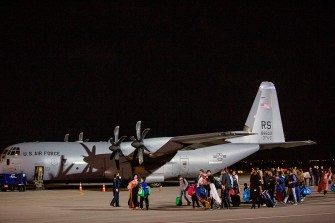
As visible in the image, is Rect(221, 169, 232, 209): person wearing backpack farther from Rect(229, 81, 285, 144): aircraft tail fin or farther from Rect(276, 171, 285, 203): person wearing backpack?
Rect(229, 81, 285, 144): aircraft tail fin

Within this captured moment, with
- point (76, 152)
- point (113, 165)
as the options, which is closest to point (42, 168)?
point (76, 152)

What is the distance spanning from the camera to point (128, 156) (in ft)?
117

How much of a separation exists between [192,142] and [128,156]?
4.57 metres

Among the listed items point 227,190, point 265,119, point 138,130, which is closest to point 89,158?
point 138,130

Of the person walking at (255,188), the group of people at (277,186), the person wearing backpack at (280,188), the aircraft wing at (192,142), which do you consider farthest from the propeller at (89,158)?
the person walking at (255,188)

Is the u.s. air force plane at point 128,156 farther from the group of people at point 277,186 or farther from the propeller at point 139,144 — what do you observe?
the group of people at point 277,186

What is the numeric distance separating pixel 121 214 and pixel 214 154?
71.5ft

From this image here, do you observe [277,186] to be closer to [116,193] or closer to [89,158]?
[116,193]

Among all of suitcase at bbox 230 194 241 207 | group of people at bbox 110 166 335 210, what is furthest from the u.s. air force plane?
suitcase at bbox 230 194 241 207

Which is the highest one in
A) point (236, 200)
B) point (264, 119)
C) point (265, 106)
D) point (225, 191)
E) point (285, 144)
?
point (265, 106)

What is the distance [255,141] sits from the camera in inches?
1619

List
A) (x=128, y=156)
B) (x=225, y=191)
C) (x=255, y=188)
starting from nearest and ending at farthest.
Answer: (x=255, y=188), (x=225, y=191), (x=128, y=156)

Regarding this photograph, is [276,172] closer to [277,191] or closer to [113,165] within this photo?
[277,191]

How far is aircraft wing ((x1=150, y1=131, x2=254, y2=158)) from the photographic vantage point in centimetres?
3325
